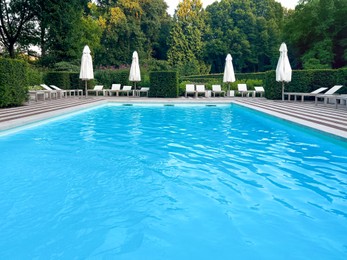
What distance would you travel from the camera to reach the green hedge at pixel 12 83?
1184 centimetres

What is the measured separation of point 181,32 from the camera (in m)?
41.0

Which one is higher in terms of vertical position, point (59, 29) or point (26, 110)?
point (59, 29)

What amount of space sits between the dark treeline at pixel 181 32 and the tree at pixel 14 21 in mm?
85

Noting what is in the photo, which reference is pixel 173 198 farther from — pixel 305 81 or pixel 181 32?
pixel 181 32

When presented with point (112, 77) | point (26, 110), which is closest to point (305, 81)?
point (112, 77)

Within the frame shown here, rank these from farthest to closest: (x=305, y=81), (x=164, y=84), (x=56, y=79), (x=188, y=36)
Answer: (x=188, y=36)
(x=56, y=79)
(x=164, y=84)
(x=305, y=81)

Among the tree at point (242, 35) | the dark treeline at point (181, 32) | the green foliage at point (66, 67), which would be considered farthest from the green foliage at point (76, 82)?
the tree at point (242, 35)

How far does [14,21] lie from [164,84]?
62.6 ft

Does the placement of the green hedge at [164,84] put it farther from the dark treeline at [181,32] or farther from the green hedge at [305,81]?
the dark treeline at [181,32]

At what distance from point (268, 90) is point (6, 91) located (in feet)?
44.2

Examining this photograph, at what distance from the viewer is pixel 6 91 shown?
Answer: 12000 millimetres

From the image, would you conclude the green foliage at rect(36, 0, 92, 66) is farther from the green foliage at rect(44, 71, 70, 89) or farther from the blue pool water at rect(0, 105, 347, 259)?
the blue pool water at rect(0, 105, 347, 259)

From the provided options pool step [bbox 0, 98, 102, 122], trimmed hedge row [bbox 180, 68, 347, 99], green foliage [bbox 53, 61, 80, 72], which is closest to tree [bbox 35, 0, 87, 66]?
green foliage [bbox 53, 61, 80, 72]

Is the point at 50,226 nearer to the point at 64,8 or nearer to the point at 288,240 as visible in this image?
the point at 288,240
